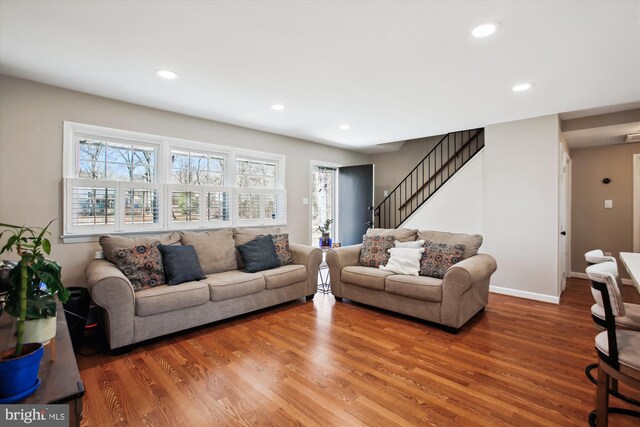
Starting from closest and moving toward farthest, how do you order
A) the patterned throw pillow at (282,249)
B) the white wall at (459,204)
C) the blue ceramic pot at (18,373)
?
1. the blue ceramic pot at (18,373)
2. the patterned throw pillow at (282,249)
3. the white wall at (459,204)

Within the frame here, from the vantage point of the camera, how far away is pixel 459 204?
4961 mm

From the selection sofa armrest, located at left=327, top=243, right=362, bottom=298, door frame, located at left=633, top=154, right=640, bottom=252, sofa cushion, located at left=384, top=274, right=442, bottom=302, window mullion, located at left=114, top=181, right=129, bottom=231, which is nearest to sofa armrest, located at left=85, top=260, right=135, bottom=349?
window mullion, located at left=114, top=181, right=129, bottom=231

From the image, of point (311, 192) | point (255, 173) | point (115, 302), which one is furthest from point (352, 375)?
point (311, 192)

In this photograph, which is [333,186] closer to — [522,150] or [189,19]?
[522,150]

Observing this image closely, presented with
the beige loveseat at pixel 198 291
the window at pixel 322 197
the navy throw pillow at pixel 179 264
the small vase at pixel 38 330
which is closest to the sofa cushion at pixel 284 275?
the beige loveseat at pixel 198 291

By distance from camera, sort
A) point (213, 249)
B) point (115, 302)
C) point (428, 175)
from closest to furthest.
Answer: point (115, 302), point (213, 249), point (428, 175)

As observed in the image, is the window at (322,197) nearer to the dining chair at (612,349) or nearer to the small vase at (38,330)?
the dining chair at (612,349)

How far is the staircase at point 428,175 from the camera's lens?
19.7 ft

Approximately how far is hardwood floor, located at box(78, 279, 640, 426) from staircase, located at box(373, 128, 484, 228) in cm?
318

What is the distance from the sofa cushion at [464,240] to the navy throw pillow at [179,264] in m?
2.71

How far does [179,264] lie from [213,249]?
0.56m

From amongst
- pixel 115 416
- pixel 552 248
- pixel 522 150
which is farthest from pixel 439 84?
pixel 115 416

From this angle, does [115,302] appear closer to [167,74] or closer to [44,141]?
[44,141]

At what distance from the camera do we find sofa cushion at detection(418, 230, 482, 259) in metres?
3.50
